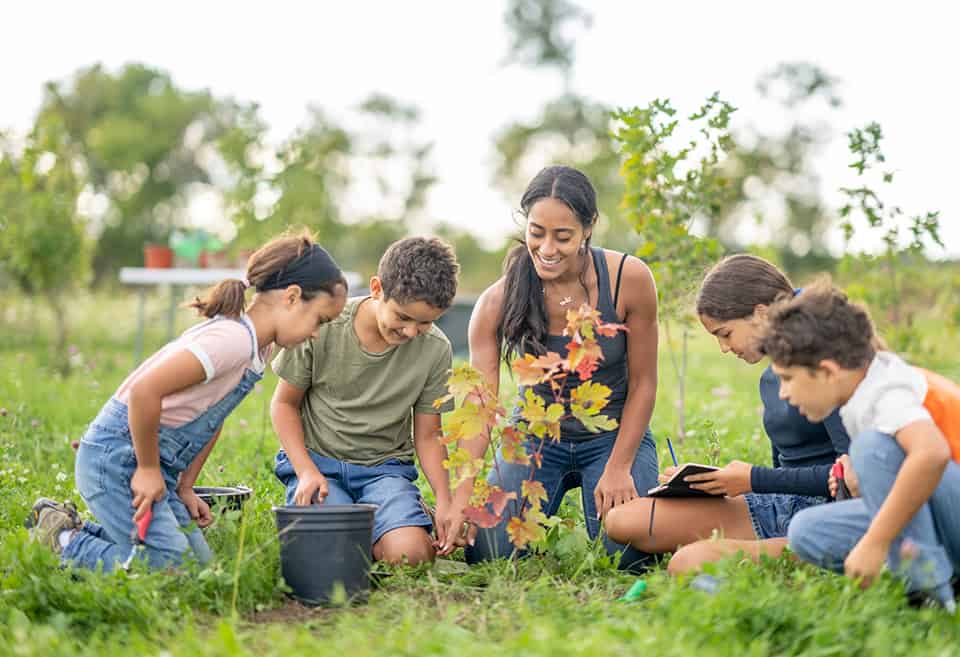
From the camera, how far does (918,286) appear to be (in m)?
7.53

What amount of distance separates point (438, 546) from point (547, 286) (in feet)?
3.35

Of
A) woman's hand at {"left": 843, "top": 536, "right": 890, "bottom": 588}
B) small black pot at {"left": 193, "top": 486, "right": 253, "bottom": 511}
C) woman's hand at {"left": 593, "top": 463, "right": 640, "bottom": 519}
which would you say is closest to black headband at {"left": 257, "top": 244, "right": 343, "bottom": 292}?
small black pot at {"left": 193, "top": 486, "right": 253, "bottom": 511}

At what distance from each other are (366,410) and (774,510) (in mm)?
1442

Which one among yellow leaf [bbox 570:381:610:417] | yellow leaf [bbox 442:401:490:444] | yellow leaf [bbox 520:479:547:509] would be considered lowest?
yellow leaf [bbox 520:479:547:509]

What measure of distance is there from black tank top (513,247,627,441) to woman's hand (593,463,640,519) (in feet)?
0.79

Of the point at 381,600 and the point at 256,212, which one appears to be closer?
the point at 381,600

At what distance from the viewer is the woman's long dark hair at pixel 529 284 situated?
343 centimetres

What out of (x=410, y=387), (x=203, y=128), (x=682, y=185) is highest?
(x=203, y=128)

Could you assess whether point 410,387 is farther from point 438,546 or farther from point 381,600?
point 381,600

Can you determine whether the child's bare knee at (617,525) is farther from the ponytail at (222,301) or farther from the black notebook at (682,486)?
the ponytail at (222,301)

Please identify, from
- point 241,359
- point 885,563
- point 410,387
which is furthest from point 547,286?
point 885,563

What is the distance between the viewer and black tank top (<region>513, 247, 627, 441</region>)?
360 centimetres

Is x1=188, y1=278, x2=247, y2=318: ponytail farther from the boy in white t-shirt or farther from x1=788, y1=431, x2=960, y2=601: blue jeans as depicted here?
x1=788, y1=431, x2=960, y2=601: blue jeans

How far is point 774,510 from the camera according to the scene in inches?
131
